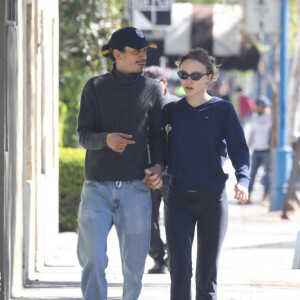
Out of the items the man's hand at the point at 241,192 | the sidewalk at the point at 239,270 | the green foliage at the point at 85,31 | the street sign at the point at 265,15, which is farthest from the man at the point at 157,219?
the street sign at the point at 265,15

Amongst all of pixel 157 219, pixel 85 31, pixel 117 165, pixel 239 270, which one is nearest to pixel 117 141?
pixel 117 165

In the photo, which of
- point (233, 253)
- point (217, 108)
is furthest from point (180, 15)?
point (217, 108)

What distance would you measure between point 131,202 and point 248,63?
1763 centimetres

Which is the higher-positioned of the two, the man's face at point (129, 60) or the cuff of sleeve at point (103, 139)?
the man's face at point (129, 60)

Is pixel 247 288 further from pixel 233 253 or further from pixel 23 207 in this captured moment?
pixel 233 253

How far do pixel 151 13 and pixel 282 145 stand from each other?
5.35m

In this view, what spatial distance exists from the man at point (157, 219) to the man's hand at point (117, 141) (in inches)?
107

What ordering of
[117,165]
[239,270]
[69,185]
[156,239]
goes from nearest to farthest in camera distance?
[117,165], [156,239], [239,270], [69,185]

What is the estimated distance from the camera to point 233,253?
38.3 ft

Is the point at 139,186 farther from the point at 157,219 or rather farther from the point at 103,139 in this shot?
the point at 157,219

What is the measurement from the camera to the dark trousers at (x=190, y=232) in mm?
6156

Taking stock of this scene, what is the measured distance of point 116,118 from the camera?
6133 millimetres

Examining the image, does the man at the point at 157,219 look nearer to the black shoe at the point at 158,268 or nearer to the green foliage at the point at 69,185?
the black shoe at the point at 158,268

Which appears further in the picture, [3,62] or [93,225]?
[3,62]
